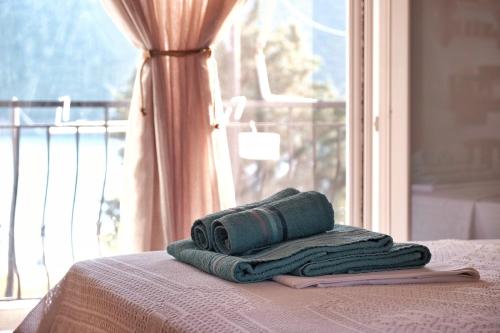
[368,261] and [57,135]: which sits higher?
[57,135]

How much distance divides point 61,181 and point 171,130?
1.76 ft

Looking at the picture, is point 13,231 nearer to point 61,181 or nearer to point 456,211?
point 61,181

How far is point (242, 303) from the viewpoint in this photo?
1649 millimetres

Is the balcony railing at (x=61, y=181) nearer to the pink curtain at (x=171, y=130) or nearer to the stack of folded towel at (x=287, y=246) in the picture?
the pink curtain at (x=171, y=130)

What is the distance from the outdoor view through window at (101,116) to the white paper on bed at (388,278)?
2157 mm

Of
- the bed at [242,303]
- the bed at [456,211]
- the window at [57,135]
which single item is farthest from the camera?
the window at [57,135]

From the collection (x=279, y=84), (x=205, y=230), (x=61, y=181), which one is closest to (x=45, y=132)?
(x=61, y=181)

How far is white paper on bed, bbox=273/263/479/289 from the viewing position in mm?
1810

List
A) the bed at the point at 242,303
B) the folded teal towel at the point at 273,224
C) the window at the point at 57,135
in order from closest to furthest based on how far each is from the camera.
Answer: the bed at the point at 242,303
the folded teal towel at the point at 273,224
the window at the point at 57,135

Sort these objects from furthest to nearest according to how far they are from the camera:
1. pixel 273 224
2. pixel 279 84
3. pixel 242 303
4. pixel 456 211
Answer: pixel 279 84
pixel 456 211
pixel 273 224
pixel 242 303

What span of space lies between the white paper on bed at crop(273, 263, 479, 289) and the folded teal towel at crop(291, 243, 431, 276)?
0.06ft

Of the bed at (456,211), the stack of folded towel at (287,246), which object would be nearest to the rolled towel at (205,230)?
the stack of folded towel at (287,246)

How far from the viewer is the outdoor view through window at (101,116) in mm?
3723

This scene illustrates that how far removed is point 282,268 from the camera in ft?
6.07
